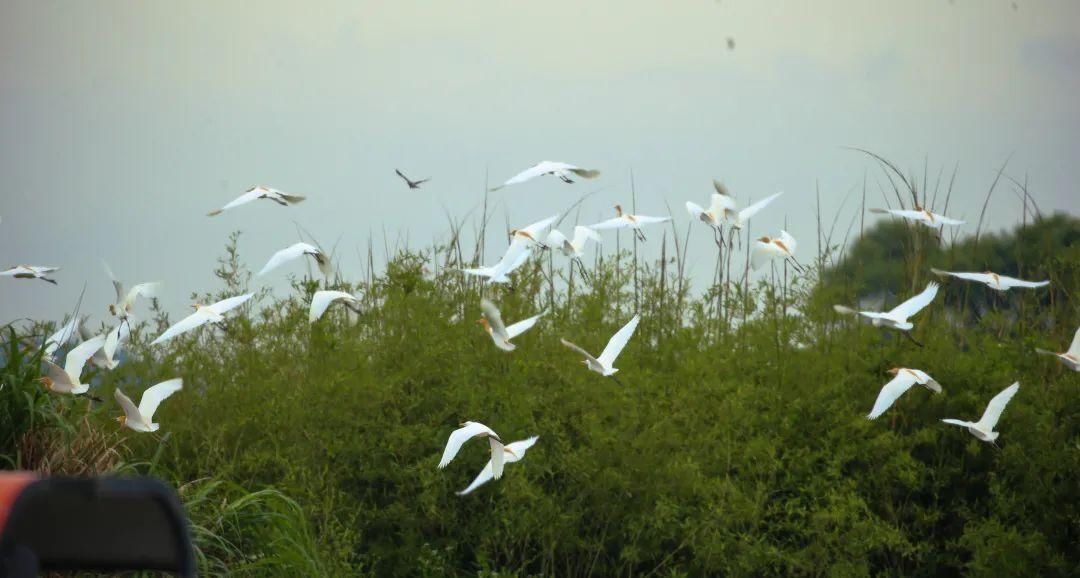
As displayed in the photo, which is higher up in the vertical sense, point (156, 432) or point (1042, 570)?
point (156, 432)

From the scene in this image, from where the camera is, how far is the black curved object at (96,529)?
174cm

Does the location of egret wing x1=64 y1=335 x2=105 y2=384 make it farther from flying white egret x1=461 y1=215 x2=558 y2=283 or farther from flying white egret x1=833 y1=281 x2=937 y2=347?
flying white egret x1=833 y1=281 x2=937 y2=347

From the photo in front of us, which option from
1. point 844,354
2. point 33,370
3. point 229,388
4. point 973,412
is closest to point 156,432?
point 229,388

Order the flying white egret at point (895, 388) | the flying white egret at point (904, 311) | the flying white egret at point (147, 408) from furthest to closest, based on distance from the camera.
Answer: the flying white egret at point (904, 311) < the flying white egret at point (895, 388) < the flying white egret at point (147, 408)

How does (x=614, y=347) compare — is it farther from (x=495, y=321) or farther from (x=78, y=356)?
(x=78, y=356)

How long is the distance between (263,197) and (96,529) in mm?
3779

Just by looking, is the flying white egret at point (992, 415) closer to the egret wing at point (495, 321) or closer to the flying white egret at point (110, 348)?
the egret wing at point (495, 321)

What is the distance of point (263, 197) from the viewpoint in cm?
567

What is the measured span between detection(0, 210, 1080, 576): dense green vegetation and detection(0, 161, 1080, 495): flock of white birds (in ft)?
0.56

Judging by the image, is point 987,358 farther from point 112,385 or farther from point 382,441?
point 112,385

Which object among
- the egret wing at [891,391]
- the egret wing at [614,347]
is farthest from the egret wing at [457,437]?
the egret wing at [891,391]

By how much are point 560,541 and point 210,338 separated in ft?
7.08

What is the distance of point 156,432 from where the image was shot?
5.71 meters

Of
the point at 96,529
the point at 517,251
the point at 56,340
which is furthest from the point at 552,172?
the point at 96,529
